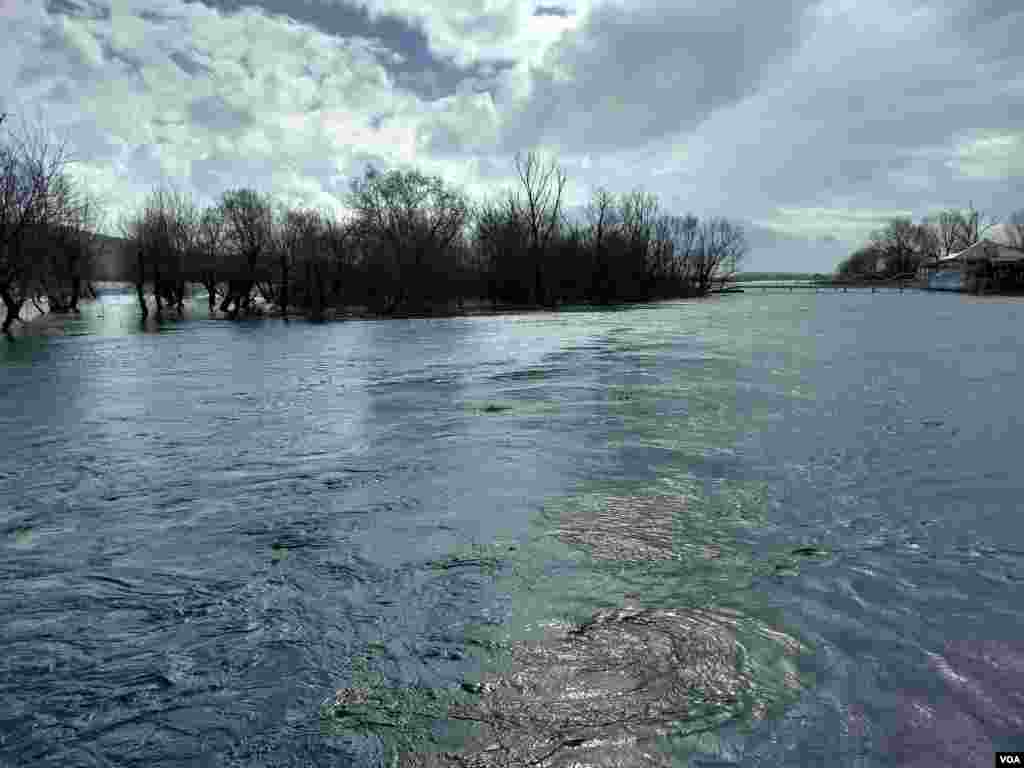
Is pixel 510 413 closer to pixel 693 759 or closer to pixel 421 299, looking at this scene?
pixel 693 759

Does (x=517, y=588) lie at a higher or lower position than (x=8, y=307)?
lower

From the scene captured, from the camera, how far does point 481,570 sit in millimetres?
4328

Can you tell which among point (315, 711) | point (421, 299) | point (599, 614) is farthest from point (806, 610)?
point (421, 299)

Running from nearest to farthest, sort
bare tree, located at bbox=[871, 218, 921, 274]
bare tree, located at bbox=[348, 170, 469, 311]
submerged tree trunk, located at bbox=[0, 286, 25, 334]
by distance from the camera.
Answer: submerged tree trunk, located at bbox=[0, 286, 25, 334]
bare tree, located at bbox=[348, 170, 469, 311]
bare tree, located at bbox=[871, 218, 921, 274]

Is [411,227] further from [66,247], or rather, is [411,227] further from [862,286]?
[862,286]

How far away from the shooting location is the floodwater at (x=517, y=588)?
2762 millimetres

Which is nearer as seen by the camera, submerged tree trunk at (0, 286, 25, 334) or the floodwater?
the floodwater

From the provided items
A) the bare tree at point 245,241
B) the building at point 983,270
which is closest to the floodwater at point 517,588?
the bare tree at point 245,241

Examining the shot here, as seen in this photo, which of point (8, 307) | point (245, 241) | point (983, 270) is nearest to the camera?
point (8, 307)

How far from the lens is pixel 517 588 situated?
13.3 feet

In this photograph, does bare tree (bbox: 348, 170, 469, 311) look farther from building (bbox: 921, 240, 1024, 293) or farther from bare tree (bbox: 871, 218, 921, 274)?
bare tree (bbox: 871, 218, 921, 274)

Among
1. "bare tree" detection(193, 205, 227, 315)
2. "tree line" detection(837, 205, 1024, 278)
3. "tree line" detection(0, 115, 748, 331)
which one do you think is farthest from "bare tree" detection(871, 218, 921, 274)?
"bare tree" detection(193, 205, 227, 315)

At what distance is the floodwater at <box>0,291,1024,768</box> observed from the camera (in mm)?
2762

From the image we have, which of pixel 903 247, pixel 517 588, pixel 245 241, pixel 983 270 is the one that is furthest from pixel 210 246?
pixel 903 247
